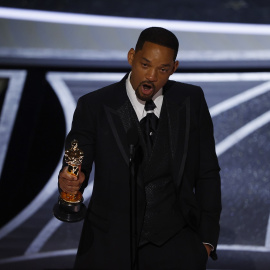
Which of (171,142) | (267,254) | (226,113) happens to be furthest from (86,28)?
(171,142)

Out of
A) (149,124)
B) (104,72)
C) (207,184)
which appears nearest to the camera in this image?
(149,124)

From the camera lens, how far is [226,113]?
414cm

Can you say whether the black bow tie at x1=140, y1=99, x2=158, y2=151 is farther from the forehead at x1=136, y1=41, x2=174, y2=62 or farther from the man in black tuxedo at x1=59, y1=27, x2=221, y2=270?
the forehead at x1=136, y1=41, x2=174, y2=62

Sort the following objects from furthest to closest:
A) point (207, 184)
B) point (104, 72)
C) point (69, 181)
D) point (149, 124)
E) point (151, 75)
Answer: point (104, 72) < point (207, 184) < point (149, 124) < point (151, 75) < point (69, 181)

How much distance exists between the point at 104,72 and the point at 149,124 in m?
2.09

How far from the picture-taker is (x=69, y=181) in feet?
6.18

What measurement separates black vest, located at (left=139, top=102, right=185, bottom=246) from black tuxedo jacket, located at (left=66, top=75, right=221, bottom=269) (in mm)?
20

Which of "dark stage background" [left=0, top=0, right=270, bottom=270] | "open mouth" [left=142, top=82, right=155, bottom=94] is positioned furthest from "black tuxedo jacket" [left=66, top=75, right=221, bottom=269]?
"dark stage background" [left=0, top=0, right=270, bottom=270]

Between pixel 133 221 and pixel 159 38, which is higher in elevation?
pixel 159 38

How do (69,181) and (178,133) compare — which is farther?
(178,133)

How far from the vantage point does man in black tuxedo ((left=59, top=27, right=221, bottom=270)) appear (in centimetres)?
213

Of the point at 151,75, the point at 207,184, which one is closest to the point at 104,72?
the point at 207,184

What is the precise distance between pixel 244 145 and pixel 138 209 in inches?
82.2

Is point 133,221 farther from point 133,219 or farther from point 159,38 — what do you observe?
point 159,38
